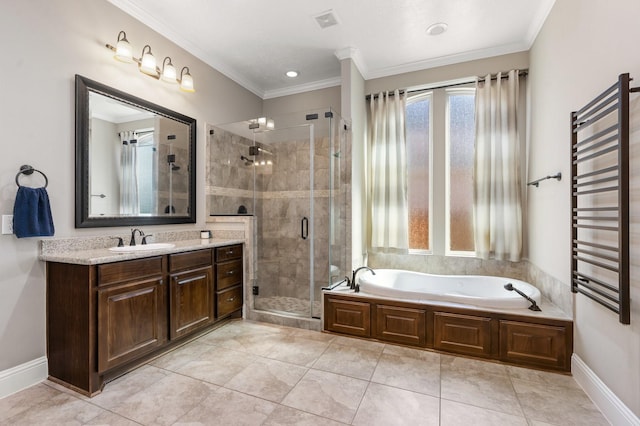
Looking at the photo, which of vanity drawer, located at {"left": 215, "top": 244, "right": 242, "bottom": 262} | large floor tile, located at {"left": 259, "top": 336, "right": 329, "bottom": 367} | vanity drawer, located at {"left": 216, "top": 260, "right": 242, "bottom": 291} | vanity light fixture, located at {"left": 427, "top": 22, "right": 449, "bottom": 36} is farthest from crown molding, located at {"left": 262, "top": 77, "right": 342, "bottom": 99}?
large floor tile, located at {"left": 259, "top": 336, "right": 329, "bottom": 367}

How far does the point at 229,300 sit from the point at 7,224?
181 centimetres

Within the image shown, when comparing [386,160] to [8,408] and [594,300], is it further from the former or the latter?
[8,408]

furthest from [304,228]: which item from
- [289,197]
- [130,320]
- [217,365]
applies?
[130,320]

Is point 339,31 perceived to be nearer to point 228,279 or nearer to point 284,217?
point 284,217

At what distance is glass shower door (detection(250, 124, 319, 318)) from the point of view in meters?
3.49

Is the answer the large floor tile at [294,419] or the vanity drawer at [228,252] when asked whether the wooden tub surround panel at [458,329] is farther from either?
the large floor tile at [294,419]

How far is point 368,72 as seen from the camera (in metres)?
3.69

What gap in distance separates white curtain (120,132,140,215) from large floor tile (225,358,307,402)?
1671mm

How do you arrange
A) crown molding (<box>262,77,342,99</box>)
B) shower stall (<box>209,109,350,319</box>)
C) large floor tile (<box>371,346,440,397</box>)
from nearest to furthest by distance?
large floor tile (<box>371,346,440,397</box>), shower stall (<box>209,109,350,319</box>), crown molding (<box>262,77,342,99</box>)

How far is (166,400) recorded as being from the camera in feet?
6.04

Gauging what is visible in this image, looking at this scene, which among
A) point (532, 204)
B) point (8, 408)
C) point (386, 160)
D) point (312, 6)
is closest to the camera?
point (8, 408)

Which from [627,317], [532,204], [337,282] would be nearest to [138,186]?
[337,282]

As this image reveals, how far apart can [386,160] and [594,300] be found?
2334 mm

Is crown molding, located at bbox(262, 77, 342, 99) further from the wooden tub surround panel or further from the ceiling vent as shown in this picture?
Result: the wooden tub surround panel
